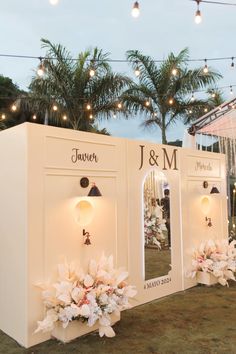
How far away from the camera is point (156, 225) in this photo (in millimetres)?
4043

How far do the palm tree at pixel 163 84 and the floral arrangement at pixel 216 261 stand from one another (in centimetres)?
460

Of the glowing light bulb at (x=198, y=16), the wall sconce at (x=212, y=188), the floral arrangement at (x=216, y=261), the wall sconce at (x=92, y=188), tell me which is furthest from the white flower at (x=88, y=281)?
the glowing light bulb at (x=198, y=16)

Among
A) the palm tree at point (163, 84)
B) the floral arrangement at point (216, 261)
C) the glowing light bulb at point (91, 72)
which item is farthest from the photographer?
the palm tree at point (163, 84)

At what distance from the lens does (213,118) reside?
21.7ft

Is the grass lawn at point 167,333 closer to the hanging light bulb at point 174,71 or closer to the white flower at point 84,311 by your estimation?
the white flower at point 84,311

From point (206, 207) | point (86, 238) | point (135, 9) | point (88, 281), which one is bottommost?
point (88, 281)

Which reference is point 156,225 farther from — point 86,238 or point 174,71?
point 174,71

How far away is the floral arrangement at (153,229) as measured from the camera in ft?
12.8

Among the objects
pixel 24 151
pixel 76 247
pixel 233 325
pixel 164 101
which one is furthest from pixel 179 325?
pixel 164 101

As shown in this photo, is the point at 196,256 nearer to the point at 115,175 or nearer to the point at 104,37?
the point at 115,175

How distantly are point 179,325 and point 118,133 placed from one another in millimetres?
10125

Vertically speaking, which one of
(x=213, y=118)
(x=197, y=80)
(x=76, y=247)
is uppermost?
(x=197, y=80)

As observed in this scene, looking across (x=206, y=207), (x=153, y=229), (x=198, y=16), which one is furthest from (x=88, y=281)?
(x=198, y=16)

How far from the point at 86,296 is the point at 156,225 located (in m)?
1.49
